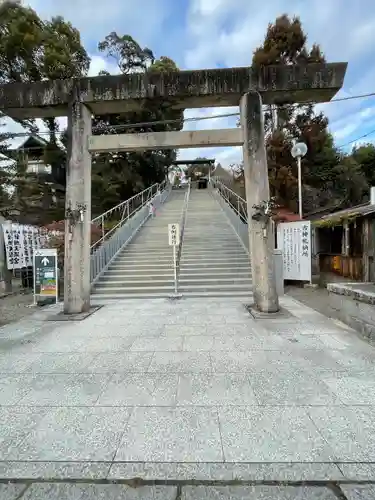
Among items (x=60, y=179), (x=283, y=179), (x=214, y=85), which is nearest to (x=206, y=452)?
(x=214, y=85)

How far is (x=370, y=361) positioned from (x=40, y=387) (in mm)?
4099

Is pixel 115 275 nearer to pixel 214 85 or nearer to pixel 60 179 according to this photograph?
pixel 214 85

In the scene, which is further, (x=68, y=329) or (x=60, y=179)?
(x=60, y=179)

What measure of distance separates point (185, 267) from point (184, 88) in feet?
19.2

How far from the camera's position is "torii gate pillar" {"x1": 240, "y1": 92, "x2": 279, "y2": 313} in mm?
6879

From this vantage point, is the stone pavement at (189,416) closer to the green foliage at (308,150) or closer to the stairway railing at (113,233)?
the stairway railing at (113,233)

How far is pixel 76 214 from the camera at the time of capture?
720 centimetres

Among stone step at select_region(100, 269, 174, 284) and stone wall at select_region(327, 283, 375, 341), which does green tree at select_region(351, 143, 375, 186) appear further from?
stone wall at select_region(327, 283, 375, 341)

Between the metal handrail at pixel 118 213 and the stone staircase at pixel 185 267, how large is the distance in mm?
918

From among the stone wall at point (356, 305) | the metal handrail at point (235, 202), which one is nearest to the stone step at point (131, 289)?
the stone wall at point (356, 305)

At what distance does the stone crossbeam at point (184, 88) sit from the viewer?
6.80 metres

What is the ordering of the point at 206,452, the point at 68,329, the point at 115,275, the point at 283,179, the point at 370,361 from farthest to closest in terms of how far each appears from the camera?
1. the point at 283,179
2. the point at 115,275
3. the point at 68,329
4. the point at 370,361
5. the point at 206,452

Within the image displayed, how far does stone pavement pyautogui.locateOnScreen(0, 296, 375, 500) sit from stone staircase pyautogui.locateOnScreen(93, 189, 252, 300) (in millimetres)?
4064

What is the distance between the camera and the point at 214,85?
6957mm
